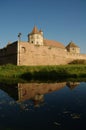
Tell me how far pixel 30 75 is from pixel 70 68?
24.1 ft

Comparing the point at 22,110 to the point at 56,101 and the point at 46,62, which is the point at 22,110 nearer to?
the point at 56,101

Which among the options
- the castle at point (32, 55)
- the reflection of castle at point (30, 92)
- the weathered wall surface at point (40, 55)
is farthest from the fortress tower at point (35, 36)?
the reflection of castle at point (30, 92)

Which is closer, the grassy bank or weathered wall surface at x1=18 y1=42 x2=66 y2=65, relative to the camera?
the grassy bank

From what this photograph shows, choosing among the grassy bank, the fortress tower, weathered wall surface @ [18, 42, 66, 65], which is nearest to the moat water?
the grassy bank

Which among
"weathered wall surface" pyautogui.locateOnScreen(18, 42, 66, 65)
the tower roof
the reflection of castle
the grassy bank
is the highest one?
the tower roof

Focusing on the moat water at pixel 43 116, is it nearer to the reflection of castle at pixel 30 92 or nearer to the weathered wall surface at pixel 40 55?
the reflection of castle at pixel 30 92

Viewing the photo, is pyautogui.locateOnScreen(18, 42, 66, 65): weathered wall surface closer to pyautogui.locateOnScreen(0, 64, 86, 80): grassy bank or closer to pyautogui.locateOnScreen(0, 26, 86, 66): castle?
A: pyautogui.locateOnScreen(0, 26, 86, 66): castle

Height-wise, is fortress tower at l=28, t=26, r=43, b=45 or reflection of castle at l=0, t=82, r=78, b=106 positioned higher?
fortress tower at l=28, t=26, r=43, b=45

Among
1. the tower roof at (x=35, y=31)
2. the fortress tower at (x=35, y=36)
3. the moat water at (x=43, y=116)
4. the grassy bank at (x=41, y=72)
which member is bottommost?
the moat water at (x=43, y=116)

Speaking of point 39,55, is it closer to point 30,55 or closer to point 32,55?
point 32,55

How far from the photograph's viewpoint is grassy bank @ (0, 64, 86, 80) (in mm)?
24764

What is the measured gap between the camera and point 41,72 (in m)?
26.2

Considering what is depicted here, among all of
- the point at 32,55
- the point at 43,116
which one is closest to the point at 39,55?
the point at 32,55

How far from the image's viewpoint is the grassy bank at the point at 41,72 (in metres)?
24.8
